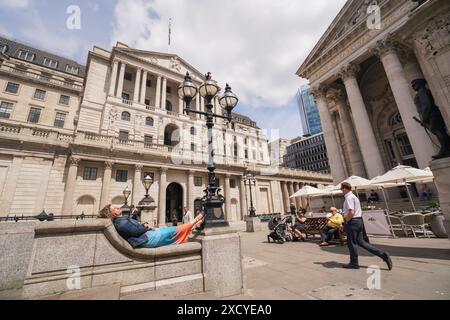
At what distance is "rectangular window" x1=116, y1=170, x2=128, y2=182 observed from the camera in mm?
20266

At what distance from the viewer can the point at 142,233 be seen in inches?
129

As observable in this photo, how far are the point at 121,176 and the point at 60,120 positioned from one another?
20.2 meters

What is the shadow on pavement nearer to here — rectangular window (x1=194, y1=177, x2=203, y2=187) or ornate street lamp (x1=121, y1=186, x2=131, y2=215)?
ornate street lamp (x1=121, y1=186, x2=131, y2=215)

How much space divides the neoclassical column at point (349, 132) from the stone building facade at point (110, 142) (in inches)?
553

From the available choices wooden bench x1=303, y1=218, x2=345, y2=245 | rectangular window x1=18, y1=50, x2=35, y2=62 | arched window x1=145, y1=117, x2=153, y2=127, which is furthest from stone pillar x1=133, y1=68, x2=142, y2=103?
wooden bench x1=303, y1=218, x2=345, y2=245

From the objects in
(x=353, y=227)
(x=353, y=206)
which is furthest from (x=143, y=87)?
(x=353, y=227)

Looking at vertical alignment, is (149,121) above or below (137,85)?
below

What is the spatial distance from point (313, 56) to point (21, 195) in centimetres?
3003

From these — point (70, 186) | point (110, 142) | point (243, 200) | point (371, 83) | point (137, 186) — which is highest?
point (371, 83)

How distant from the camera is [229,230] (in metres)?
3.84

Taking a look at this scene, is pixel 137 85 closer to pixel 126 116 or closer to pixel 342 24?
pixel 126 116

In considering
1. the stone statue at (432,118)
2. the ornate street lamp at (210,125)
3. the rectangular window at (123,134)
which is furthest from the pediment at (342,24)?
the rectangular window at (123,134)
